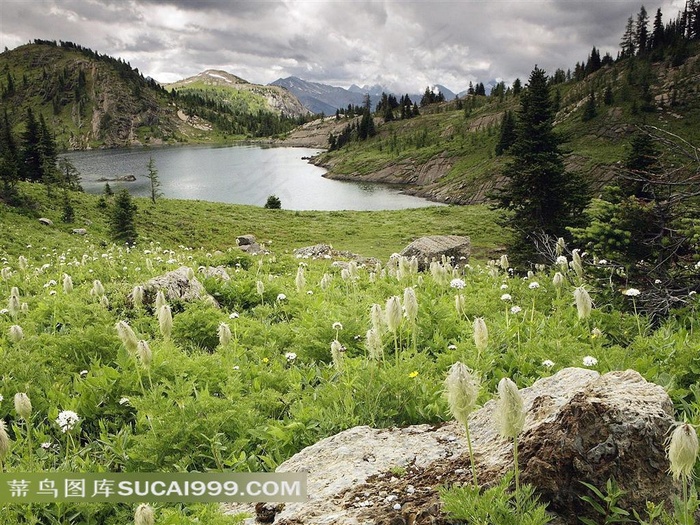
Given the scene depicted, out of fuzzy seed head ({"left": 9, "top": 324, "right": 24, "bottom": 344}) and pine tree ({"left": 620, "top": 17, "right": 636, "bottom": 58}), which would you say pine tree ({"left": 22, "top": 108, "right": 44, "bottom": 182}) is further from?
pine tree ({"left": 620, "top": 17, "right": 636, "bottom": 58})

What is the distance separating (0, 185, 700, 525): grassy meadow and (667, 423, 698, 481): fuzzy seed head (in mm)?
1807

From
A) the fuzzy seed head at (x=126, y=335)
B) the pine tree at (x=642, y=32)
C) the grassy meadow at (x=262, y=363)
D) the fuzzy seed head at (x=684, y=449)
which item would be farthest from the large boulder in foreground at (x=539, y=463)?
the pine tree at (x=642, y=32)

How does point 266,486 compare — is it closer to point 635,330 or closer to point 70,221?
point 635,330

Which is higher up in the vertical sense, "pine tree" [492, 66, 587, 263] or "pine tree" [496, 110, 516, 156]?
"pine tree" [496, 110, 516, 156]

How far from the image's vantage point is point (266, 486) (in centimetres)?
374

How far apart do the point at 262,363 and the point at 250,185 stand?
11202cm

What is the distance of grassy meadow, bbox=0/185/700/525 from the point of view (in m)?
4.63

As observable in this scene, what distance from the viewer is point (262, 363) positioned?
662 centimetres

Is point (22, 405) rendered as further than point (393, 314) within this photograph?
No

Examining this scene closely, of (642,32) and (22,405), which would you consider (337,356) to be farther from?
(642,32)

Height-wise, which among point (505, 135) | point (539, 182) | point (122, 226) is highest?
point (505, 135)

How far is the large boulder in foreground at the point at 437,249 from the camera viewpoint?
990 inches

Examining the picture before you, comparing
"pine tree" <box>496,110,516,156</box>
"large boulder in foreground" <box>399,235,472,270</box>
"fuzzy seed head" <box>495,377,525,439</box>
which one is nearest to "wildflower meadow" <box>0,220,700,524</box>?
"fuzzy seed head" <box>495,377,525,439</box>

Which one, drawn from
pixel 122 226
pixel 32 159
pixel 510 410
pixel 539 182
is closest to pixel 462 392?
pixel 510 410
